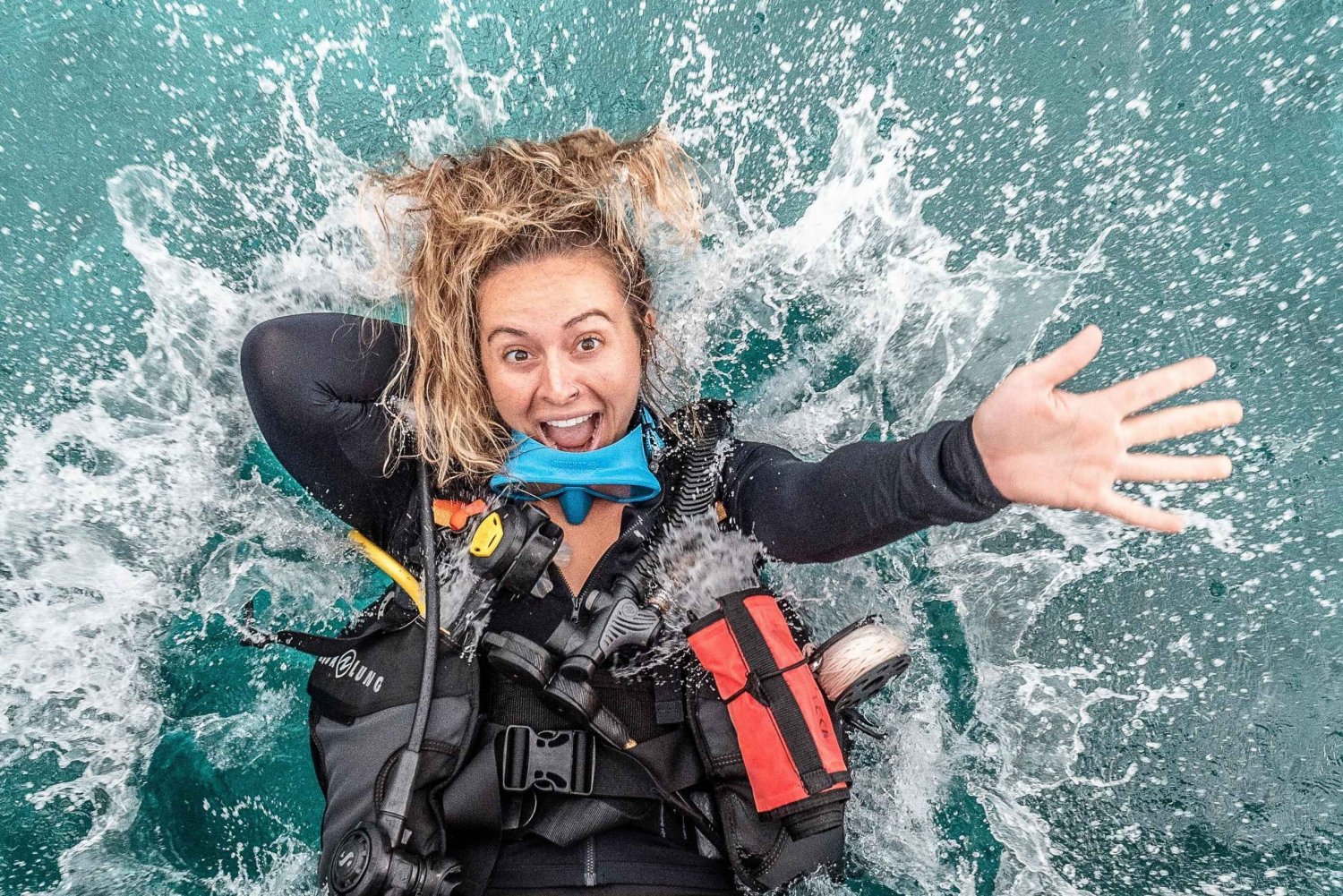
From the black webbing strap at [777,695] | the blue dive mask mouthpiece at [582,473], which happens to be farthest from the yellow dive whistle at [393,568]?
the black webbing strap at [777,695]

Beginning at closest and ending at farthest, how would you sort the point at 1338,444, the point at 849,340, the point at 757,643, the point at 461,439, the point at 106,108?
the point at 757,643 < the point at 461,439 < the point at 1338,444 < the point at 106,108 < the point at 849,340

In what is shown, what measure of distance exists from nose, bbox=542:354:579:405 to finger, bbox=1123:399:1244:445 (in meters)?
1.13

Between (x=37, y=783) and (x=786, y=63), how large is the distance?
354 centimetres

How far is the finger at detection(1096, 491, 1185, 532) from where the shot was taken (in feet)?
4.26

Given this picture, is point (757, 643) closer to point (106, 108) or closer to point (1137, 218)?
point (1137, 218)

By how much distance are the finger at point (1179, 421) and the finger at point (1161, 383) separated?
28 millimetres

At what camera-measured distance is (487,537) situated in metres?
1.82

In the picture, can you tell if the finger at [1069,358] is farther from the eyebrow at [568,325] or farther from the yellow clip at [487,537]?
the yellow clip at [487,537]

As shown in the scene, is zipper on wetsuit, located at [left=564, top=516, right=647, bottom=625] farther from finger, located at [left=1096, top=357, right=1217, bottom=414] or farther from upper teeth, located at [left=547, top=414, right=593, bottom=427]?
finger, located at [left=1096, top=357, right=1217, bottom=414]

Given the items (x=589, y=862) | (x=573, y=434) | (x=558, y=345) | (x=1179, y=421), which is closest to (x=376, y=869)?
(x=589, y=862)

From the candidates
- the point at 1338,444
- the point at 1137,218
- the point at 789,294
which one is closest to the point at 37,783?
the point at 789,294

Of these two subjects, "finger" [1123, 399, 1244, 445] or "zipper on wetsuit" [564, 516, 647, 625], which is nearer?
"finger" [1123, 399, 1244, 445]

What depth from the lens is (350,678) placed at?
191 centimetres

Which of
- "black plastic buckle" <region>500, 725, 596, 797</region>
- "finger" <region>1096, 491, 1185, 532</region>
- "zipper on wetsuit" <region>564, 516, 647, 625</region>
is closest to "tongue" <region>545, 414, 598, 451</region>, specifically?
"zipper on wetsuit" <region>564, 516, 647, 625</region>
